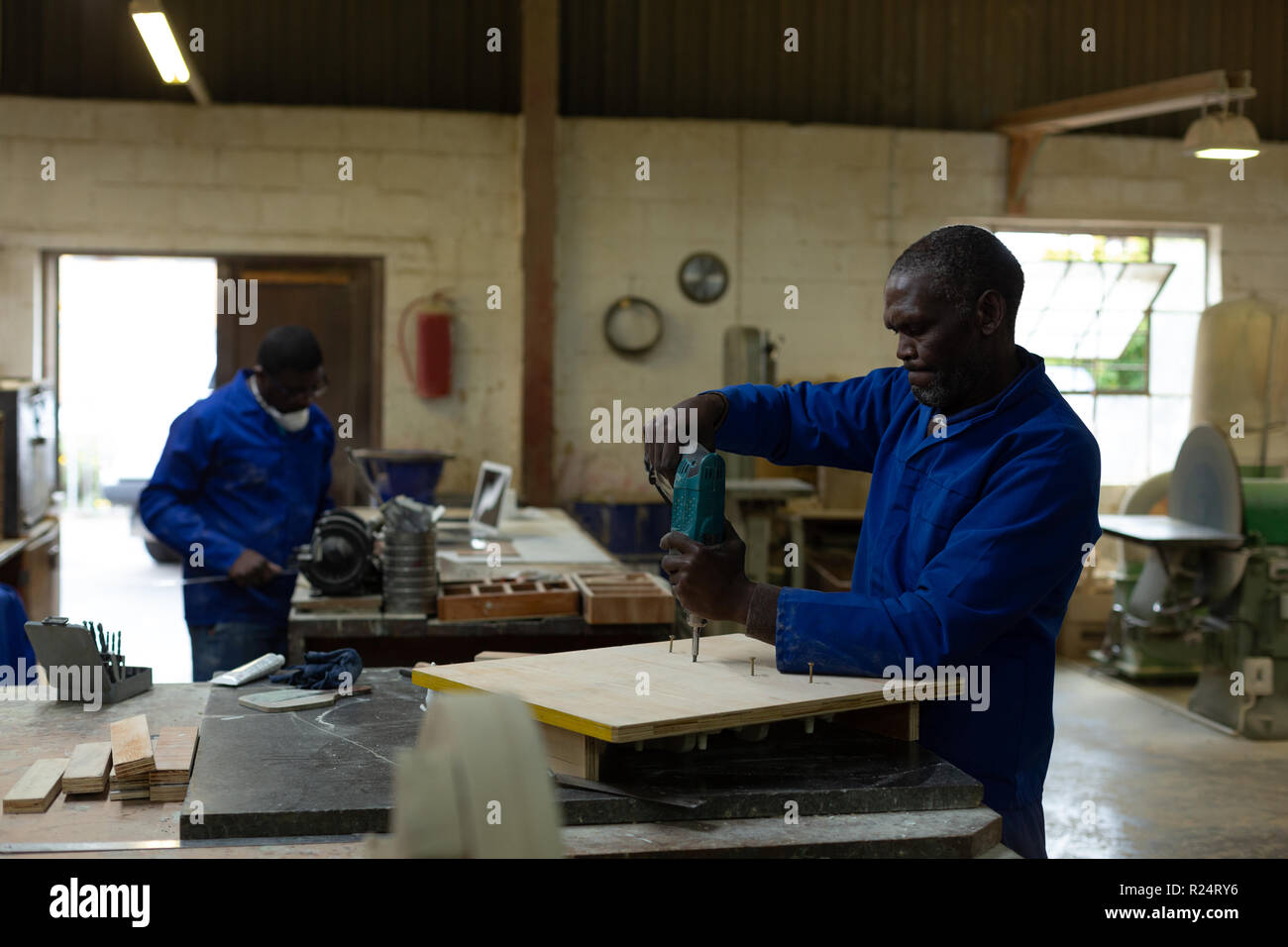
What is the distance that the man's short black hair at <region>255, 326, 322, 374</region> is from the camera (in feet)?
11.9

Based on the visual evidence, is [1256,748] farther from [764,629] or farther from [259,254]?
[259,254]

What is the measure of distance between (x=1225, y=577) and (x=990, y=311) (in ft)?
13.7

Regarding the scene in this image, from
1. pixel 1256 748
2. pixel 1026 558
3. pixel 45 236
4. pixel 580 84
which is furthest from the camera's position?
pixel 580 84

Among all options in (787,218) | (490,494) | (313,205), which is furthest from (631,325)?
(490,494)

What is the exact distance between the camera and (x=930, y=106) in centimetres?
759

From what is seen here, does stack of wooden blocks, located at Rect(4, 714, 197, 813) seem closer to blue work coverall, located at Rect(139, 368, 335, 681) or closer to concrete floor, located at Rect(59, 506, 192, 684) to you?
blue work coverall, located at Rect(139, 368, 335, 681)

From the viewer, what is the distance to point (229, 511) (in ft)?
12.1

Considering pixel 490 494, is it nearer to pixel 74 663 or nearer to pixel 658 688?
pixel 74 663

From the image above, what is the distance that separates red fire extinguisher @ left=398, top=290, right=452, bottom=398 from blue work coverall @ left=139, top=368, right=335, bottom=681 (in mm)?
3277

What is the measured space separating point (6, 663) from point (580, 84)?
551 cm

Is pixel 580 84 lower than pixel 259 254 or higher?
higher

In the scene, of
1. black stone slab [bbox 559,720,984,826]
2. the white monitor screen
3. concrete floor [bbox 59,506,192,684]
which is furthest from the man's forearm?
concrete floor [bbox 59,506,192,684]

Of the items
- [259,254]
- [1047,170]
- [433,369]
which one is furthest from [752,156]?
[259,254]

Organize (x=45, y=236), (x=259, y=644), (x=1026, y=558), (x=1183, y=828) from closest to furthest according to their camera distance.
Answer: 1. (x=1026, y=558)
2. (x=259, y=644)
3. (x=1183, y=828)
4. (x=45, y=236)
